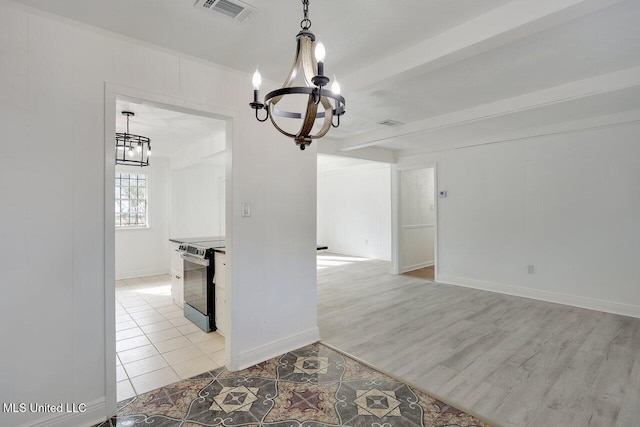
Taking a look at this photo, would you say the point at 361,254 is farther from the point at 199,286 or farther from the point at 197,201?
the point at 199,286

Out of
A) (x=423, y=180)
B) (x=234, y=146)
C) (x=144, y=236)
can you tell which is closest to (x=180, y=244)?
(x=234, y=146)

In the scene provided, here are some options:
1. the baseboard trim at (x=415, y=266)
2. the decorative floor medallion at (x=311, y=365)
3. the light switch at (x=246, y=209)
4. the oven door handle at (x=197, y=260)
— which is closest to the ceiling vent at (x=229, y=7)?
the light switch at (x=246, y=209)

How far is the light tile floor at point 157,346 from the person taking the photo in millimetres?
2553

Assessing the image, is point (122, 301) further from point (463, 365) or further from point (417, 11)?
point (417, 11)

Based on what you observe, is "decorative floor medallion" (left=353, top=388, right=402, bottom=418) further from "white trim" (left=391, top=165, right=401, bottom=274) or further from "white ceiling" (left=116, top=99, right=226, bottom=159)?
"white trim" (left=391, top=165, right=401, bottom=274)

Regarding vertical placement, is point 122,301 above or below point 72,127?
below

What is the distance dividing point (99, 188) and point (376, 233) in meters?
7.39

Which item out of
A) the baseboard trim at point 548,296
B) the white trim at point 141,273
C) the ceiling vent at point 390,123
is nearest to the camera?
the baseboard trim at point 548,296

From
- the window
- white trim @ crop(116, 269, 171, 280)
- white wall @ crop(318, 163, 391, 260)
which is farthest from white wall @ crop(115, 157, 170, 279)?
white wall @ crop(318, 163, 391, 260)

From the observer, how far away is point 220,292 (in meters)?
3.37

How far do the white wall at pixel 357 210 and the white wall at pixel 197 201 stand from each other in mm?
3792

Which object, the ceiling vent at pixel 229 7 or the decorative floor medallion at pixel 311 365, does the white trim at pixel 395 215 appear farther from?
the ceiling vent at pixel 229 7

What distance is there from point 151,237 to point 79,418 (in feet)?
16.6

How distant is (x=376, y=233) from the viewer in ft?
28.8
